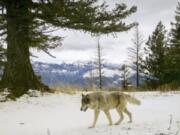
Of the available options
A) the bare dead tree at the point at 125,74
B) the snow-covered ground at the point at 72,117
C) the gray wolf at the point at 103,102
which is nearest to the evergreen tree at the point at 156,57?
the bare dead tree at the point at 125,74

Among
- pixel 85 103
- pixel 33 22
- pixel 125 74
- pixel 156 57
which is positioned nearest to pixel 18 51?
pixel 33 22

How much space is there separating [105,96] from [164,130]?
8.88 feet

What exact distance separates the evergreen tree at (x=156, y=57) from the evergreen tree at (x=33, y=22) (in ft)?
83.3

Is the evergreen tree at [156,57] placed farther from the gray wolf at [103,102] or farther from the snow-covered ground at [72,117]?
the gray wolf at [103,102]

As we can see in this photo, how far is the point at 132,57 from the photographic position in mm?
56031

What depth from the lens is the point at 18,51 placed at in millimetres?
18344

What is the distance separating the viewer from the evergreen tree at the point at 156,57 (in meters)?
44.3

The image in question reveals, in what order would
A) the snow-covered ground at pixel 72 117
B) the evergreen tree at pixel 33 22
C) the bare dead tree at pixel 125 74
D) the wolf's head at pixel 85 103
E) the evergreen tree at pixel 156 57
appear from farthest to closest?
the bare dead tree at pixel 125 74 → the evergreen tree at pixel 156 57 → the evergreen tree at pixel 33 22 → the wolf's head at pixel 85 103 → the snow-covered ground at pixel 72 117

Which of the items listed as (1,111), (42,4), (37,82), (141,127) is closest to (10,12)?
(42,4)

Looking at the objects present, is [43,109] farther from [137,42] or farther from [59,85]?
[137,42]

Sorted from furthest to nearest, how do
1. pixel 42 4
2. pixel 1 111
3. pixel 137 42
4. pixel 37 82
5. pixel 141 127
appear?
pixel 137 42 < pixel 37 82 < pixel 42 4 < pixel 1 111 < pixel 141 127

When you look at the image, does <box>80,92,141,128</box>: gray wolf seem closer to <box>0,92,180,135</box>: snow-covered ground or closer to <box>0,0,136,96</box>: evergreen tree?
<box>0,92,180,135</box>: snow-covered ground

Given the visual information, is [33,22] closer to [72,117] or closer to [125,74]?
[72,117]

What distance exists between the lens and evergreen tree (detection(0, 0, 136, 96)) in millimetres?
17781
